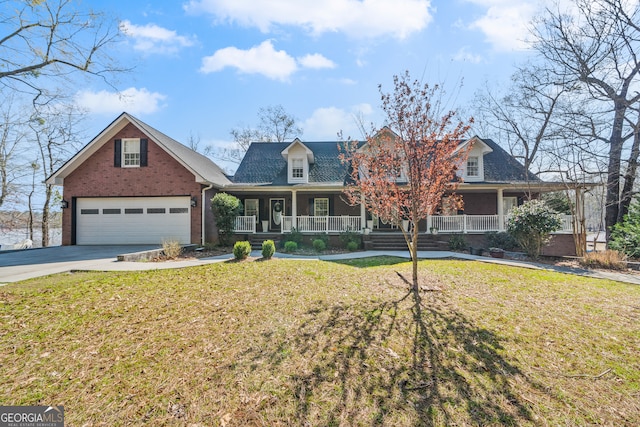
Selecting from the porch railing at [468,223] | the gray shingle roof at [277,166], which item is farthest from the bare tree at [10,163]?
the porch railing at [468,223]

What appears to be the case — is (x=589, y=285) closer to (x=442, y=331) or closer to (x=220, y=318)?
(x=442, y=331)

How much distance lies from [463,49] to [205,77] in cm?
1105

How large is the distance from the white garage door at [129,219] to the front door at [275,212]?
16.0ft

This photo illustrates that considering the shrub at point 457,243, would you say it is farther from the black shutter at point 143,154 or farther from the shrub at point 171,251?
the black shutter at point 143,154

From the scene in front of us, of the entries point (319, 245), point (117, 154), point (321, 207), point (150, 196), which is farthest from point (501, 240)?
point (117, 154)

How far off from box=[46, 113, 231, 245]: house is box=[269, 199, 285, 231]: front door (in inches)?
158

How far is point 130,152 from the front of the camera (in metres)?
14.2

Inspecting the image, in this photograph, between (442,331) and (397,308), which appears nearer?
(442,331)

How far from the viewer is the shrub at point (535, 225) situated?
10.6m

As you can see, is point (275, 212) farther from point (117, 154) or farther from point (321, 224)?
point (117, 154)

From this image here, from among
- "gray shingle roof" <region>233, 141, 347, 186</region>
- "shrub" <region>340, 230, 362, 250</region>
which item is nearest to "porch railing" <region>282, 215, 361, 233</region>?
"shrub" <region>340, 230, 362, 250</region>

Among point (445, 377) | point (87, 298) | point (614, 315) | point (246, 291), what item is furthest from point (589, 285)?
point (87, 298)

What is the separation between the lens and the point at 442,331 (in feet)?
13.8

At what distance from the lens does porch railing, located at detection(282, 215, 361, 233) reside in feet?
49.2
